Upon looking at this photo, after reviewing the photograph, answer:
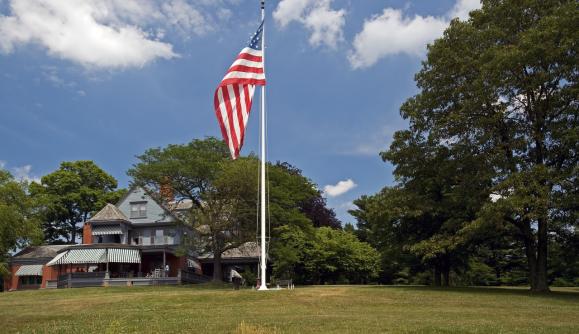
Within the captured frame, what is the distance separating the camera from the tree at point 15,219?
4869 cm

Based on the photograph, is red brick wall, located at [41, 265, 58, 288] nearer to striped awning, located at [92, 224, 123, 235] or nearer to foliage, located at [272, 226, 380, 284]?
striped awning, located at [92, 224, 123, 235]

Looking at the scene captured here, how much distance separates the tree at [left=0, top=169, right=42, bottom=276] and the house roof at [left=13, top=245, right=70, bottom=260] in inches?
49.6

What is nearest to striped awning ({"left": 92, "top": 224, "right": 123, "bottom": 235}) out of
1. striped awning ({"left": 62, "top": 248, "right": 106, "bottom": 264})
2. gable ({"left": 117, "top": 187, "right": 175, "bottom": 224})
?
gable ({"left": 117, "top": 187, "right": 175, "bottom": 224})

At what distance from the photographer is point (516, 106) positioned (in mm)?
28766

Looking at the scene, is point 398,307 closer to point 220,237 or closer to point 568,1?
point 568,1

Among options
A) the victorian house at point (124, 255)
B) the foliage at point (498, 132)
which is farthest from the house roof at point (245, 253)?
the foliage at point (498, 132)

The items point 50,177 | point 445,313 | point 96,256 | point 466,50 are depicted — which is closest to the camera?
point 445,313

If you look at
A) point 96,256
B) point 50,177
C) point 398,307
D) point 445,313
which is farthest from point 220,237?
point 50,177

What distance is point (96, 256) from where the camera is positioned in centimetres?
4716

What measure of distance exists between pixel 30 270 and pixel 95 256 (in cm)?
1334

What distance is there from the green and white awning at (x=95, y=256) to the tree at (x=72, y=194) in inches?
1072

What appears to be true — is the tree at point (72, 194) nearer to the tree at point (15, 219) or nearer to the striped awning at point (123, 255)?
the tree at point (15, 219)

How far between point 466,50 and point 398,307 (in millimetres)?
15969

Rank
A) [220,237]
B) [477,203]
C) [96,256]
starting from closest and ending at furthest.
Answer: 1. [477,203]
2. [220,237]
3. [96,256]
